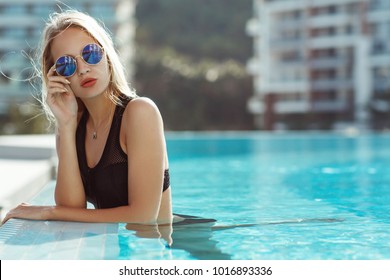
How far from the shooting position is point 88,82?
337 cm

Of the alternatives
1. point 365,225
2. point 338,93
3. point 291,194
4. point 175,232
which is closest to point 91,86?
point 175,232

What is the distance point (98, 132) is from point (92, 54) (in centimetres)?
50

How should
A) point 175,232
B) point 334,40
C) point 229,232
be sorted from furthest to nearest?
point 334,40 → point 229,232 → point 175,232

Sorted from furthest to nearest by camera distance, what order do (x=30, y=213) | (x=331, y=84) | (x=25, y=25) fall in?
1. (x=25, y=25)
2. (x=331, y=84)
3. (x=30, y=213)

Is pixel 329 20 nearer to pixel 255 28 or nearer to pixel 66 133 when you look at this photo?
pixel 255 28

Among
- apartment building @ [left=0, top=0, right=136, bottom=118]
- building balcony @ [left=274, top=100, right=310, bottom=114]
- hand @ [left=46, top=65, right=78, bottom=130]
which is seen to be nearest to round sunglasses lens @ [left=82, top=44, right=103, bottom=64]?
hand @ [left=46, top=65, right=78, bottom=130]

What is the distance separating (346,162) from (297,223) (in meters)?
8.40

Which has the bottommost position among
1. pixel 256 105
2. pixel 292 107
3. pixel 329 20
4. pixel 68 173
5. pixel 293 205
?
pixel 292 107

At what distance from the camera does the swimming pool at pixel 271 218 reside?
3.40m

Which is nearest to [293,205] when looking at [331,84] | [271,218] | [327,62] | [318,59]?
[271,218]

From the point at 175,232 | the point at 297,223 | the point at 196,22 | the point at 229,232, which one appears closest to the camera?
the point at 175,232

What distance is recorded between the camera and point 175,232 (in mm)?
3801

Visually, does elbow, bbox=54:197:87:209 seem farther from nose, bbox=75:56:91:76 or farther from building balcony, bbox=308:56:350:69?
building balcony, bbox=308:56:350:69
